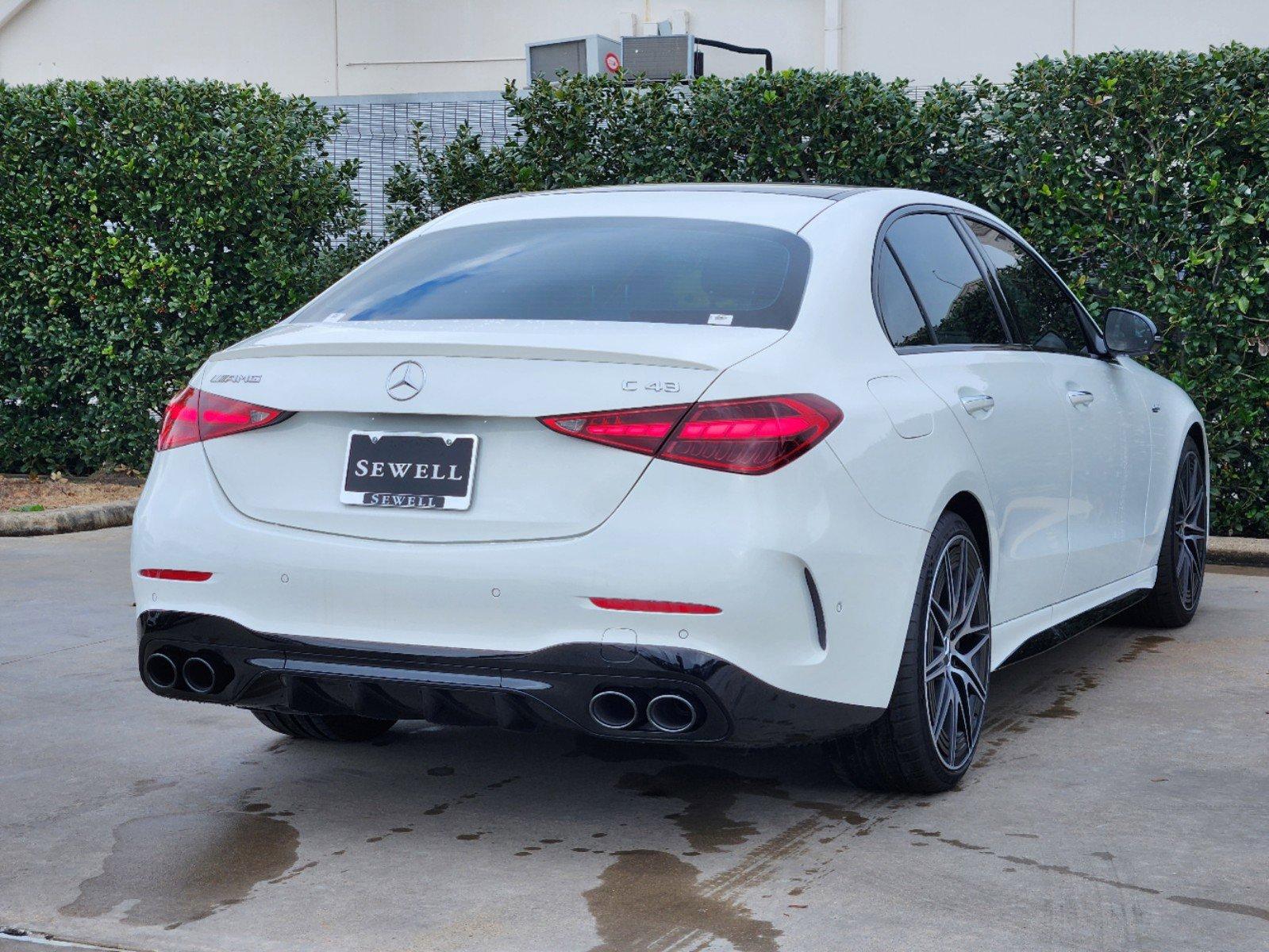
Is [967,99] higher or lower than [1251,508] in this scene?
higher

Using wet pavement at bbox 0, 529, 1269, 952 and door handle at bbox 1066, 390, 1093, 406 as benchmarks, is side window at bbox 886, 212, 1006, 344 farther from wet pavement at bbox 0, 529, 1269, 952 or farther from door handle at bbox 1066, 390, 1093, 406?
wet pavement at bbox 0, 529, 1269, 952

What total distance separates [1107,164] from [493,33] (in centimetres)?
927

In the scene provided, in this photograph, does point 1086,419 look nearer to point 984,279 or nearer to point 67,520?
point 984,279

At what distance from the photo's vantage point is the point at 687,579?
3.45m

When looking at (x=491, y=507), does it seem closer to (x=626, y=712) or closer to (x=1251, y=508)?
(x=626, y=712)

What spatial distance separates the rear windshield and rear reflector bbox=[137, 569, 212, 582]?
2.51 ft

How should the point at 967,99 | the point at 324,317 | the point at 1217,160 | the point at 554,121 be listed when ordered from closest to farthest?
the point at 324,317
the point at 1217,160
the point at 967,99
the point at 554,121

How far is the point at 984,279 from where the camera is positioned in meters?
5.09

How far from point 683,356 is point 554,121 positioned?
21.6ft

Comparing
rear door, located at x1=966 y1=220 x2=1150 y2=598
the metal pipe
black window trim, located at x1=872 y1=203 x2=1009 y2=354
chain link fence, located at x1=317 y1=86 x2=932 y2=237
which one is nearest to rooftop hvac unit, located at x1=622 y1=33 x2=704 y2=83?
the metal pipe

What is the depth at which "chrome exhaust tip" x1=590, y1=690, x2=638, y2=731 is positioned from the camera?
3.54 m

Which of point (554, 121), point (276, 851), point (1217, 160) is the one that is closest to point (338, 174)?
point (554, 121)

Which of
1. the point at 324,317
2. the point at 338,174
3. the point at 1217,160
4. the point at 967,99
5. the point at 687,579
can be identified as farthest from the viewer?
the point at 338,174

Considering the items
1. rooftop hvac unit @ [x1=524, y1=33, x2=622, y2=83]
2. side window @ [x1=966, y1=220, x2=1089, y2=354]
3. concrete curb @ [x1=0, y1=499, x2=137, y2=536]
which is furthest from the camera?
rooftop hvac unit @ [x1=524, y1=33, x2=622, y2=83]
